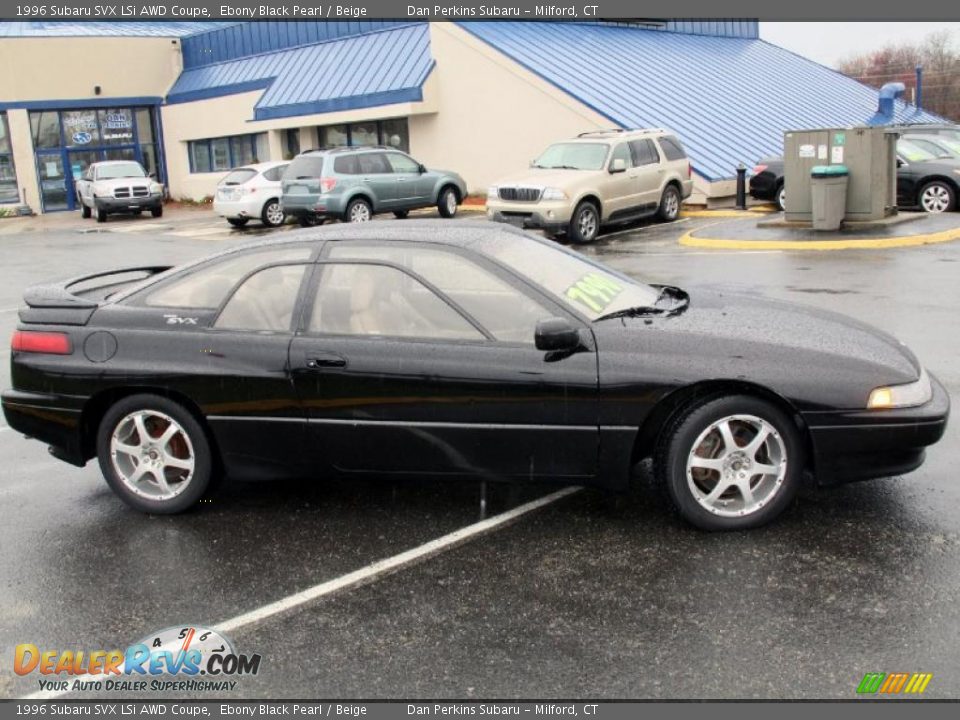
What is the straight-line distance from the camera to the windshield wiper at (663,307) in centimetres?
530

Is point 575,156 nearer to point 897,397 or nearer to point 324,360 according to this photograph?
point 324,360

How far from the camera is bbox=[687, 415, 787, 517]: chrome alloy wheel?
4812 millimetres

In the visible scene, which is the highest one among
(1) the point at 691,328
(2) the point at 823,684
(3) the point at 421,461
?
(1) the point at 691,328

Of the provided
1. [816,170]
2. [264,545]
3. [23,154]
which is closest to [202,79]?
[23,154]

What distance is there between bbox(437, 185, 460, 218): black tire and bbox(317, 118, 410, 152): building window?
5.50 meters

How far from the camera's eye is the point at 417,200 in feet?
78.9

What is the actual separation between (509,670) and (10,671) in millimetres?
1938

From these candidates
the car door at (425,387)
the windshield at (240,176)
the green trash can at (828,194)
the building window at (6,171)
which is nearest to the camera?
the car door at (425,387)

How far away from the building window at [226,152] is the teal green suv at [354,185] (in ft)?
39.0

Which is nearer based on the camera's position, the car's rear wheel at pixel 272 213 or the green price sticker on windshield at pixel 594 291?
the green price sticker on windshield at pixel 594 291

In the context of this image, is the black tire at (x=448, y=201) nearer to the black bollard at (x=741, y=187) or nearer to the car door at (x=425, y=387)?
the black bollard at (x=741, y=187)

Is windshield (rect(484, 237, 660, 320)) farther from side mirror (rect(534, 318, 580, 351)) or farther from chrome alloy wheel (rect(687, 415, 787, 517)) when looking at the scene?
chrome alloy wheel (rect(687, 415, 787, 517))

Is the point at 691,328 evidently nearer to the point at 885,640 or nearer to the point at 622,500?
the point at 622,500

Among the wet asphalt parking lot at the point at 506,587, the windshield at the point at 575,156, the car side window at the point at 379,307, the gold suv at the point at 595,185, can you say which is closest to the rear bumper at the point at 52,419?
the wet asphalt parking lot at the point at 506,587
